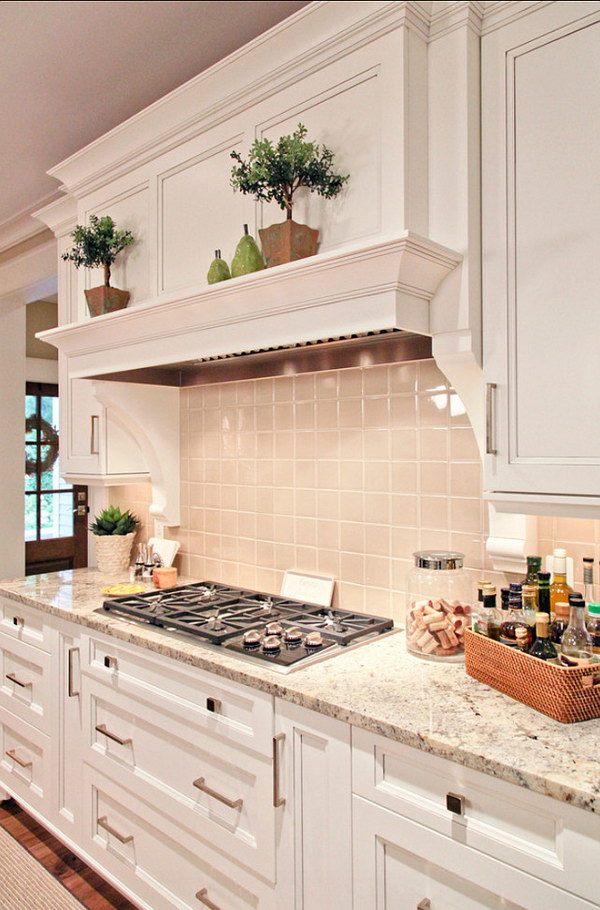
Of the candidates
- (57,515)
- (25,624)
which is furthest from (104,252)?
(57,515)

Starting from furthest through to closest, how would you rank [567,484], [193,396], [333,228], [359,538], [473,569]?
[193,396], [359,538], [473,569], [333,228], [567,484]

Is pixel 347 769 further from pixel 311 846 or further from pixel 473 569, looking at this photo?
pixel 473 569

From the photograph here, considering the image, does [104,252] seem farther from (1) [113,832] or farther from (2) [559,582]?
(1) [113,832]

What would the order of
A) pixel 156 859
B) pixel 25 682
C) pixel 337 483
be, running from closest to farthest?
pixel 156 859 < pixel 337 483 < pixel 25 682

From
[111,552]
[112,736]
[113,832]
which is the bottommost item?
[113,832]

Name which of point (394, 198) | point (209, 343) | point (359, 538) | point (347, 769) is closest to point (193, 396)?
point (209, 343)

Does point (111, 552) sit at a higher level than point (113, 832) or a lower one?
higher

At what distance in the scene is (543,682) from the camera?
1.27m

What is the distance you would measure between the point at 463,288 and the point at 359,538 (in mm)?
906

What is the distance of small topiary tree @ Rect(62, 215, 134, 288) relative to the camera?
2240 mm

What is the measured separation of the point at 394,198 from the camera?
4.87 ft

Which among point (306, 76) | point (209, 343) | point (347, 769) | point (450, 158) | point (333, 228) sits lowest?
point (347, 769)

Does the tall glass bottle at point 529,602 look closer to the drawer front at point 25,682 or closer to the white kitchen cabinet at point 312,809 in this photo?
the white kitchen cabinet at point 312,809

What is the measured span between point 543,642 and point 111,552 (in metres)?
2.01
